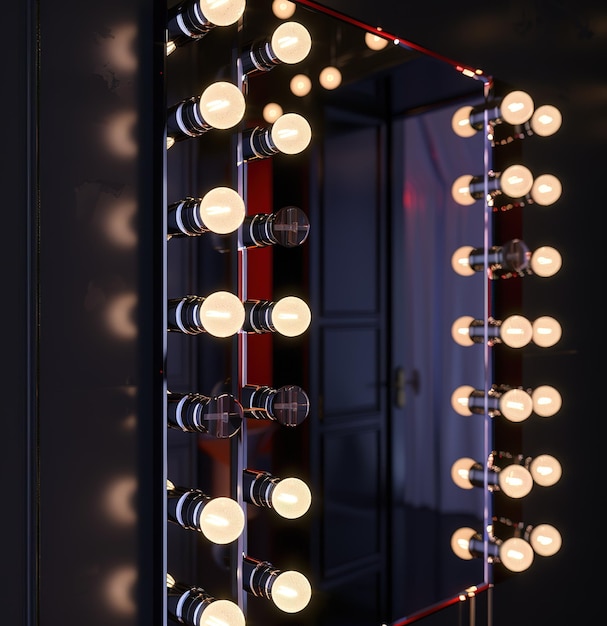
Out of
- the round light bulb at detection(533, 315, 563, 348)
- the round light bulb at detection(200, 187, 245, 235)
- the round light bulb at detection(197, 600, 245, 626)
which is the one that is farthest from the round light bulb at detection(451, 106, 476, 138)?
the round light bulb at detection(197, 600, 245, 626)

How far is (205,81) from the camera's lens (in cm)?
90

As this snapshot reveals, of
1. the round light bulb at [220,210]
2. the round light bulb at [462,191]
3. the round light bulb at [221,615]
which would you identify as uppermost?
the round light bulb at [462,191]

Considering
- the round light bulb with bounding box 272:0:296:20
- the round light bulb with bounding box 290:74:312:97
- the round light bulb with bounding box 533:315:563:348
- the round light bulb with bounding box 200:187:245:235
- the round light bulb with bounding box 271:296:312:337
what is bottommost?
the round light bulb with bounding box 533:315:563:348

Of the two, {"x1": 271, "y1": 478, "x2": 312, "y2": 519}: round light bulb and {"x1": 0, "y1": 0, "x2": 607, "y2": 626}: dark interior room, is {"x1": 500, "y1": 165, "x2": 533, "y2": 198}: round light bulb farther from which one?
{"x1": 271, "y1": 478, "x2": 312, "y2": 519}: round light bulb

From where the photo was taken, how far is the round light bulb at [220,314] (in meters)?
0.80

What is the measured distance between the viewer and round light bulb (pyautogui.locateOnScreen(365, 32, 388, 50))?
1.07 m

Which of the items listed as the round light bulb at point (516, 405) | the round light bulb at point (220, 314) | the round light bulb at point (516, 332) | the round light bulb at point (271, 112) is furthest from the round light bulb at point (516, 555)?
the round light bulb at point (271, 112)

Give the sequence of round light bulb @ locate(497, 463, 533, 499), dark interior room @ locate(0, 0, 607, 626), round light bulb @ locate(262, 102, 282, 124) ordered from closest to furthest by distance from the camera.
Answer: dark interior room @ locate(0, 0, 607, 626), round light bulb @ locate(262, 102, 282, 124), round light bulb @ locate(497, 463, 533, 499)

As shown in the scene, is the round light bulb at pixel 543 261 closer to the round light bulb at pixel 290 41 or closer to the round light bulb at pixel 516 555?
the round light bulb at pixel 516 555

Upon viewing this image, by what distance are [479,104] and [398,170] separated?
0.84ft

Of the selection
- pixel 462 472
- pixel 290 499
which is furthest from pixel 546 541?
pixel 290 499

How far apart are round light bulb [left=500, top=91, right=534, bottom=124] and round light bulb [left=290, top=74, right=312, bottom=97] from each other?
1.33 ft

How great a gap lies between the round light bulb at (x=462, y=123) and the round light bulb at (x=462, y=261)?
0.65 ft

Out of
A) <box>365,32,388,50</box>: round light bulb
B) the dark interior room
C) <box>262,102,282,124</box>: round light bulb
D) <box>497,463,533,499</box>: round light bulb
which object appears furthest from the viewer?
<box>497,463,533,499</box>: round light bulb
